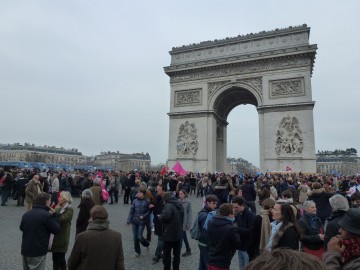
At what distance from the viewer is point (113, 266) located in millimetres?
3357

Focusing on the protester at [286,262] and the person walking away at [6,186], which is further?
the person walking away at [6,186]

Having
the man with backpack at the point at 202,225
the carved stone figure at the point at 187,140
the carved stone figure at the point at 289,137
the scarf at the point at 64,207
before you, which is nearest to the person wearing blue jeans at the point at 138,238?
the man with backpack at the point at 202,225

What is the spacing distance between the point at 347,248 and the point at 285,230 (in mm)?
1499

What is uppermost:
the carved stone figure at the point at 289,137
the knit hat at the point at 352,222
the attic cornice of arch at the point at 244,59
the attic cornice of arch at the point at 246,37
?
the attic cornice of arch at the point at 246,37

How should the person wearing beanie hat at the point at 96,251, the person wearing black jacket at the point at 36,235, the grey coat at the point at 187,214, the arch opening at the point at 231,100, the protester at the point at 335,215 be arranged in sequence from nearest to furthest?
the person wearing beanie hat at the point at 96,251, the protester at the point at 335,215, the person wearing black jacket at the point at 36,235, the grey coat at the point at 187,214, the arch opening at the point at 231,100

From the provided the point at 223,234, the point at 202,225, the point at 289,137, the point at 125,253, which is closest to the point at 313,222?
the point at 223,234

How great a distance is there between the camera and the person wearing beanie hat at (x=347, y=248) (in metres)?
2.17

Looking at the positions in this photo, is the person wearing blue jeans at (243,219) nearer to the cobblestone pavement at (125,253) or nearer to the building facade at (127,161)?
the cobblestone pavement at (125,253)

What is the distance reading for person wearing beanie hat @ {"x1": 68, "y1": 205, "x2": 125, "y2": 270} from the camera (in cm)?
327

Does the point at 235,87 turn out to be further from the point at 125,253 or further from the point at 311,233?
the point at 311,233

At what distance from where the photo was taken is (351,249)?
2293mm

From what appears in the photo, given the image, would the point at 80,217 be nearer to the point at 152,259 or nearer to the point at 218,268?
the point at 152,259

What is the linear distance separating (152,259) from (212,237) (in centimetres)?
306

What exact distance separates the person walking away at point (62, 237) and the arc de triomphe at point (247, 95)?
905 inches
